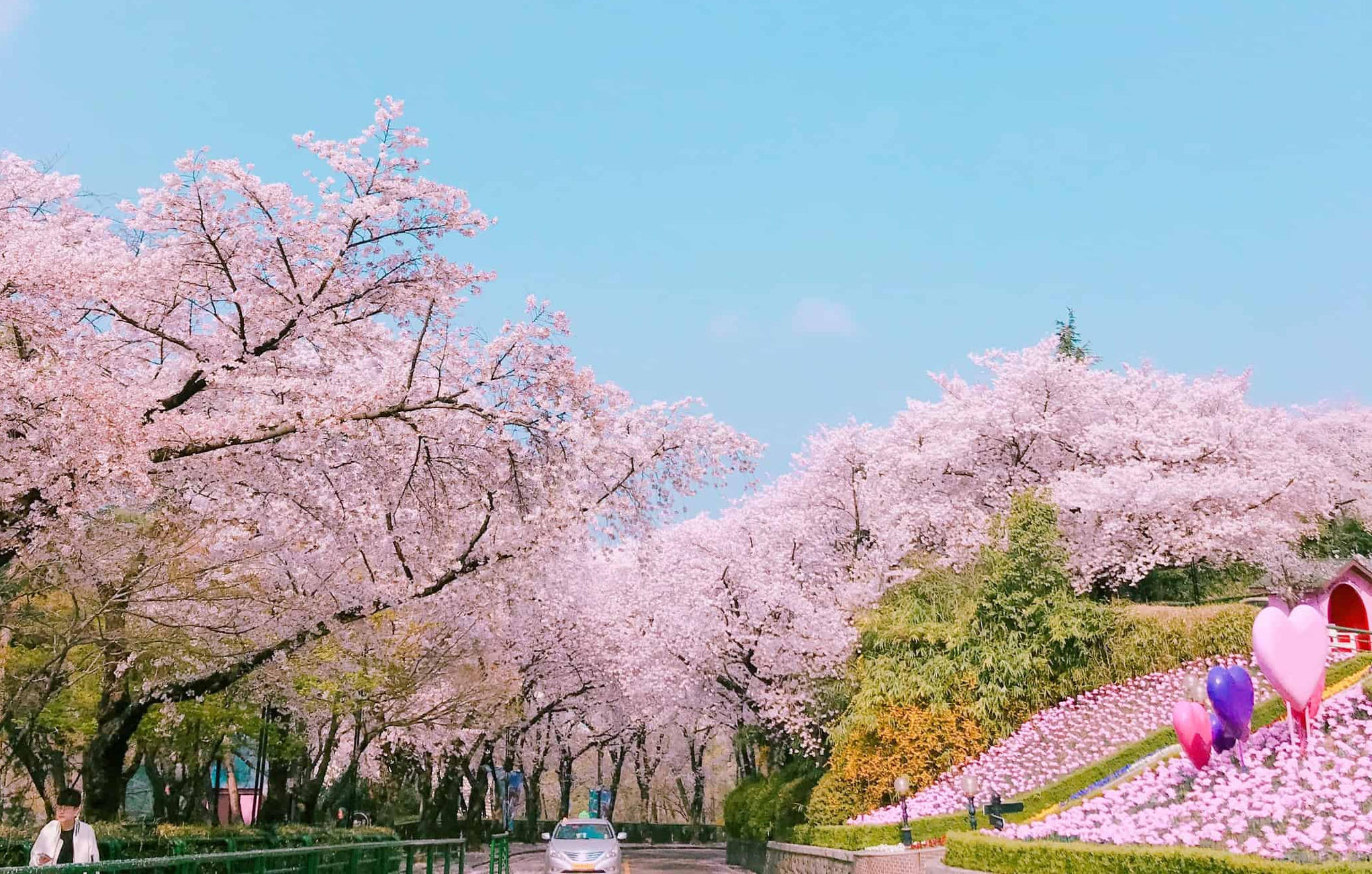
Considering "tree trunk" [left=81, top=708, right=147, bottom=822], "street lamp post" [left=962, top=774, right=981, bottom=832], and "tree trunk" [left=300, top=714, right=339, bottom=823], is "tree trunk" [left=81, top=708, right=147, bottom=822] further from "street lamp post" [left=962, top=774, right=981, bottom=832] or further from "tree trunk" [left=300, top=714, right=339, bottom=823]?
"street lamp post" [left=962, top=774, right=981, bottom=832]

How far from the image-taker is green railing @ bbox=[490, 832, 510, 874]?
2241 cm

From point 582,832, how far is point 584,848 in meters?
0.90

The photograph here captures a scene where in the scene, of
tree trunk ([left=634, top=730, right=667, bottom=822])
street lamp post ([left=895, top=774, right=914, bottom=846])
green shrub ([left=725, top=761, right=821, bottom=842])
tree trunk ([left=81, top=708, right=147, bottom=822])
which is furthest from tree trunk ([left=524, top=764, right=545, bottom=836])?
tree trunk ([left=81, top=708, right=147, bottom=822])

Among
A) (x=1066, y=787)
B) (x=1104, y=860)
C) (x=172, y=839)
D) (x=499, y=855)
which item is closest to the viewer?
(x=1104, y=860)

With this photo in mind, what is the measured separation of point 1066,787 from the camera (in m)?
20.6

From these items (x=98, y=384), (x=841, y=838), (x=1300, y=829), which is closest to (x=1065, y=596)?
(x=841, y=838)

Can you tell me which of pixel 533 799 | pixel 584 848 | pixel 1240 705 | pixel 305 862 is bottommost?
pixel 533 799

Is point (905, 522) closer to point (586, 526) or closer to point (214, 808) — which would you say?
point (586, 526)

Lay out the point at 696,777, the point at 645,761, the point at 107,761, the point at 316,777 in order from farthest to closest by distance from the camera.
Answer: the point at 696,777 → the point at 645,761 → the point at 316,777 → the point at 107,761

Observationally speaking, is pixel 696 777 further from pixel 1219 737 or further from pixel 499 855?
pixel 1219 737

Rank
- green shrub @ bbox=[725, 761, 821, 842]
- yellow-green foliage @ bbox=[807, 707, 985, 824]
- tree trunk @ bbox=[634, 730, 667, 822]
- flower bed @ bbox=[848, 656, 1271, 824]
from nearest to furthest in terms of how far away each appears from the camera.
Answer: flower bed @ bbox=[848, 656, 1271, 824] → yellow-green foliage @ bbox=[807, 707, 985, 824] → green shrub @ bbox=[725, 761, 821, 842] → tree trunk @ bbox=[634, 730, 667, 822]

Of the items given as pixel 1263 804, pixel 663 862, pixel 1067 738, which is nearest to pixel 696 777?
pixel 663 862

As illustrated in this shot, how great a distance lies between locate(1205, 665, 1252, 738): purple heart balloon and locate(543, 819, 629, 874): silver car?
10.9m

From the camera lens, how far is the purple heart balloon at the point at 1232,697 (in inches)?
600
